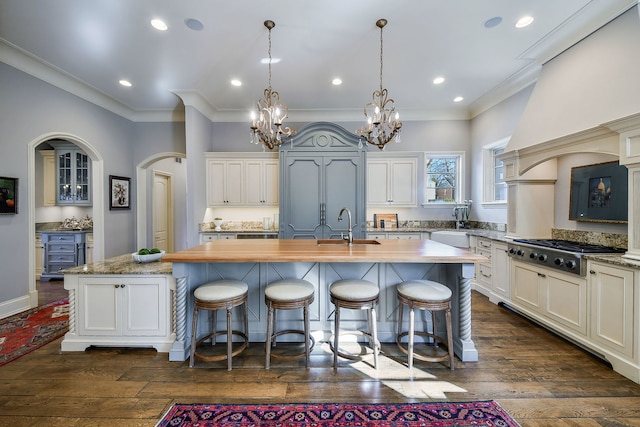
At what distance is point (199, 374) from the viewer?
218 cm

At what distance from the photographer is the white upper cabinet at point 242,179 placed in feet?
16.3

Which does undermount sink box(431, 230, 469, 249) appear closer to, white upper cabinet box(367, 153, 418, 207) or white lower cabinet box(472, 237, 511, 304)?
white lower cabinet box(472, 237, 511, 304)

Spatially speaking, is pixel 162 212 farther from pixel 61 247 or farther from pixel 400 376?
pixel 400 376

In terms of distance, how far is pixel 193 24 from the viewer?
2736mm

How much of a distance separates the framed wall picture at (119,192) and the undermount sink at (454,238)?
19.4ft

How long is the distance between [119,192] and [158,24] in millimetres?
3416

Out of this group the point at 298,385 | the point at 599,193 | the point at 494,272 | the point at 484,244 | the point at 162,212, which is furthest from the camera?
the point at 162,212

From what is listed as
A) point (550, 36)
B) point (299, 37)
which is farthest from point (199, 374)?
point (550, 36)

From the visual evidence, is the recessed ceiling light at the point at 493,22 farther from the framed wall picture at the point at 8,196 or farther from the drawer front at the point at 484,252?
the framed wall picture at the point at 8,196

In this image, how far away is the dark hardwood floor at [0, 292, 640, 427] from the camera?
5.78 ft

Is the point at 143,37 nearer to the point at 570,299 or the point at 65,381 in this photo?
the point at 65,381

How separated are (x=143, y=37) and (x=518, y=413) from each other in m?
4.92

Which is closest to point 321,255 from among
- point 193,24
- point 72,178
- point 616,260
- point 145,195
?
point 616,260

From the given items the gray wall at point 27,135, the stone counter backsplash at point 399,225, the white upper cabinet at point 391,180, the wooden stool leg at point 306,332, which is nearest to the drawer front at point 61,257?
the gray wall at point 27,135
